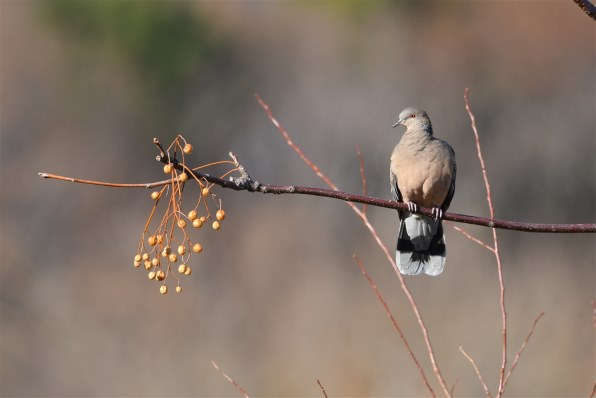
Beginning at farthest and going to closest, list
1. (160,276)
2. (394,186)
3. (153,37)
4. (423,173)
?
(153,37), (394,186), (423,173), (160,276)

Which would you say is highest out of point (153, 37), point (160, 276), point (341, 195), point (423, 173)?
point (153, 37)

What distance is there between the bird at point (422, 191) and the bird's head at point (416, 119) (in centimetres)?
6

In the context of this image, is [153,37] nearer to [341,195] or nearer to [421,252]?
[421,252]

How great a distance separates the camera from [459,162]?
35.2ft

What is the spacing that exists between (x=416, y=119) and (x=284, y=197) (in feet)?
23.6

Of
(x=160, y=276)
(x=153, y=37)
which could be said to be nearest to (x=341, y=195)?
(x=160, y=276)

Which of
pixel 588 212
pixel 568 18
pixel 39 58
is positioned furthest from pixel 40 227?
pixel 568 18

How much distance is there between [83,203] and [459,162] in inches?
197

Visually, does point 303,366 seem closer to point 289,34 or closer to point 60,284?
point 60,284

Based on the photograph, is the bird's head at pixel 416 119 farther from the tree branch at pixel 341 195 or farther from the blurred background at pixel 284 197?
the blurred background at pixel 284 197

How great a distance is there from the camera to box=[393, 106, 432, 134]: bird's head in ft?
13.3

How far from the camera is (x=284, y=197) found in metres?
11.2

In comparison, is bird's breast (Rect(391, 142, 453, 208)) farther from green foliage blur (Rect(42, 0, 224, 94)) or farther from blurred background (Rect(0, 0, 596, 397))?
green foliage blur (Rect(42, 0, 224, 94))

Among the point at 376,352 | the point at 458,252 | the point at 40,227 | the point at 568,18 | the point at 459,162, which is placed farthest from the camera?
the point at 568,18
